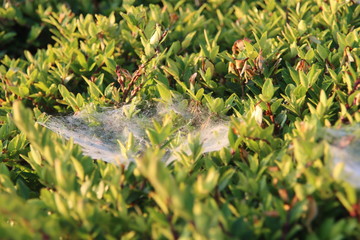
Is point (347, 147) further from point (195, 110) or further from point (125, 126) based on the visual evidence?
point (125, 126)

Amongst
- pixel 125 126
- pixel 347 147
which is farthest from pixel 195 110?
pixel 347 147

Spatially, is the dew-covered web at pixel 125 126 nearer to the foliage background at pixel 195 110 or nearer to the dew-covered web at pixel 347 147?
the foliage background at pixel 195 110

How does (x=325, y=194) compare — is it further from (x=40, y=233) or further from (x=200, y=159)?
(x=40, y=233)

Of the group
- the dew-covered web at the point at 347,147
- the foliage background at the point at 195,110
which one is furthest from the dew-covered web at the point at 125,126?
the dew-covered web at the point at 347,147

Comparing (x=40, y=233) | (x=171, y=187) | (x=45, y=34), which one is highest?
(x=171, y=187)

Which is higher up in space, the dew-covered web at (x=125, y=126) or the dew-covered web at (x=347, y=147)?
the dew-covered web at (x=347, y=147)

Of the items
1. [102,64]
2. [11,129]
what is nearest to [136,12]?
[102,64]

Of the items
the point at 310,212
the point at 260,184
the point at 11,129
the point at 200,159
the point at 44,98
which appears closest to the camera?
the point at 310,212
